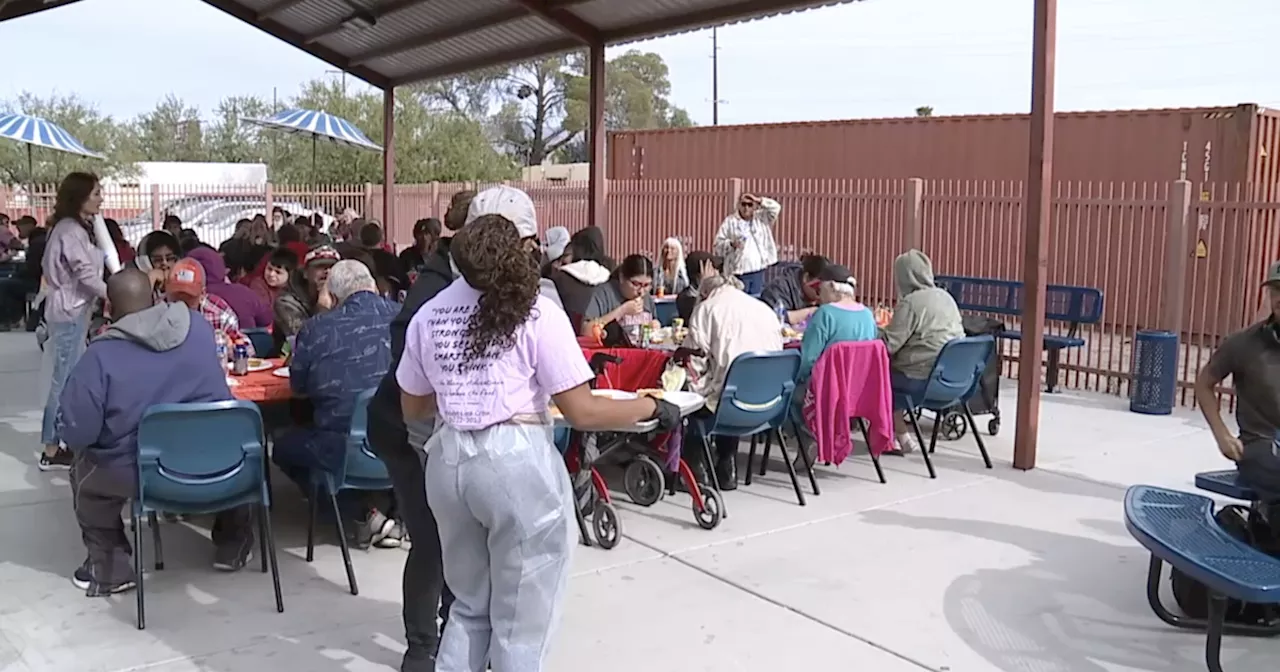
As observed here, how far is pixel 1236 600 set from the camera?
4324 millimetres

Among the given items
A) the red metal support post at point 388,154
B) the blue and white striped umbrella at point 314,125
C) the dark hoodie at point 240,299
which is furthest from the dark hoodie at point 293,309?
the blue and white striped umbrella at point 314,125

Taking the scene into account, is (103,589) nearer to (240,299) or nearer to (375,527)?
(375,527)

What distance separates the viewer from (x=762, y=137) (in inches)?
695

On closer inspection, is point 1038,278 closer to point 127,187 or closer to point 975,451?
point 975,451

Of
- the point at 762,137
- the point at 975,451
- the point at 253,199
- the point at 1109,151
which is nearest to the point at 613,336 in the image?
the point at 975,451

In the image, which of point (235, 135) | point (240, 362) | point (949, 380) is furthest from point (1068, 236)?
point (235, 135)

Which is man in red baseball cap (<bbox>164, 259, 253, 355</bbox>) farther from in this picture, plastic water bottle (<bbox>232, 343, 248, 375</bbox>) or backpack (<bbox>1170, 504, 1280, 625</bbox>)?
backpack (<bbox>1170, 504, 1280, 625</bbox>)

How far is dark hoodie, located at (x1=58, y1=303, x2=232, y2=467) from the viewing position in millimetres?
4238

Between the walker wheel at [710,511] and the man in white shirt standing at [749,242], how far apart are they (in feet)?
16.7

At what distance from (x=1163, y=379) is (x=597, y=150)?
19.0 ft

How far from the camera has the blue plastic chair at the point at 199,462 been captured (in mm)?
4211

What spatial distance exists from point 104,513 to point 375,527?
1131 mm

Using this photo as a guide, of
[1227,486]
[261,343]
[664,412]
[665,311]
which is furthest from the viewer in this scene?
[665,311]

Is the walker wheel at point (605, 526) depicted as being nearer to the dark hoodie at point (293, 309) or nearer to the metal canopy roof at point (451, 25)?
the dark hoodie at point (293, 309)
